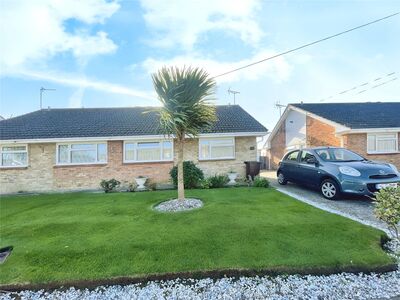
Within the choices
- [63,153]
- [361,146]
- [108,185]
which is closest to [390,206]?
[108,185]

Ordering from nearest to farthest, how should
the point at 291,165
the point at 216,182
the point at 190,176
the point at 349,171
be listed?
the point at 349,171 → the point at 291,165 → the point at 190,176 → the point at 216,182

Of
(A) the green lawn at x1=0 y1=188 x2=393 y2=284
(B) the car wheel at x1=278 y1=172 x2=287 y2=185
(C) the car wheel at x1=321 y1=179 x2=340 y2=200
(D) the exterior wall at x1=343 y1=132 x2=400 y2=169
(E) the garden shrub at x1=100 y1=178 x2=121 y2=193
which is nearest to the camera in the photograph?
(A) the green lawn at x1=0 y1=188 x2=393 y2=284

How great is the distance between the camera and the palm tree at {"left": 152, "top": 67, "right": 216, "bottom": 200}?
6.83 m

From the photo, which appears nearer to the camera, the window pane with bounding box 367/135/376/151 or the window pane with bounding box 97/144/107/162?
the window pane with bounding box 97/144/107/162

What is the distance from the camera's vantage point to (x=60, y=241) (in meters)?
4.71

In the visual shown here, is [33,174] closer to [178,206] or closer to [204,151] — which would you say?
[204,151]

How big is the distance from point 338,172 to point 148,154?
8954 millimetres

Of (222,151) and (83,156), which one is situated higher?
(222,151)

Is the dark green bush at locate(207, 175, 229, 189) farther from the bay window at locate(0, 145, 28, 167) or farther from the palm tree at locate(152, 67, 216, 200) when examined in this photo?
the bay window at locate(0, 145, 28, 167)

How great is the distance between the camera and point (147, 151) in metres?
12.3

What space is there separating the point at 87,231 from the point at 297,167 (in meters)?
7.79

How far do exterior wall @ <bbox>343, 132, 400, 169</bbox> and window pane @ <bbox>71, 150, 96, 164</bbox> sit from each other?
14.7 meters

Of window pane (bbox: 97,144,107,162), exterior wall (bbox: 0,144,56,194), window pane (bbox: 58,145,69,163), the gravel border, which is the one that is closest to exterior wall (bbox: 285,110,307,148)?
the gravel border

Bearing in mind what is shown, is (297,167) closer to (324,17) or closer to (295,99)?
(324,17)
